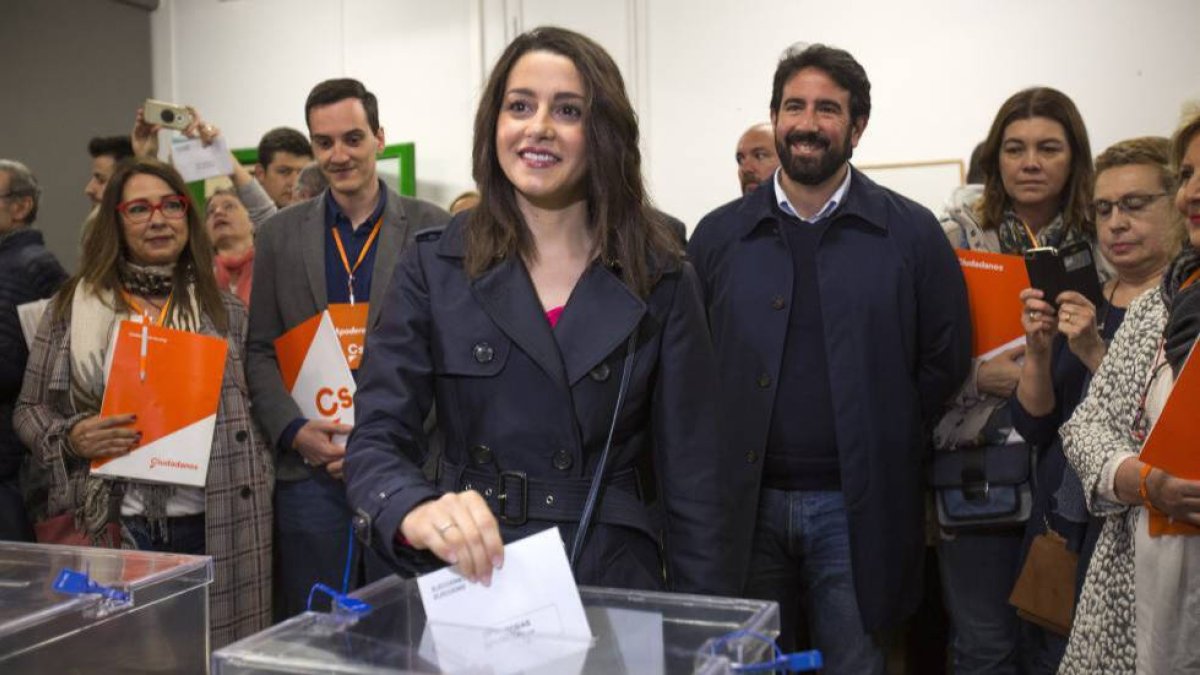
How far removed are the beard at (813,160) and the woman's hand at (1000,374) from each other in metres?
0.66

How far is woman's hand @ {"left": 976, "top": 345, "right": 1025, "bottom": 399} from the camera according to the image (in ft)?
9.83

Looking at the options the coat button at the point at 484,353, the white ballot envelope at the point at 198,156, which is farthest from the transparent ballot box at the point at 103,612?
the white ballot envelope at the point at 198,156

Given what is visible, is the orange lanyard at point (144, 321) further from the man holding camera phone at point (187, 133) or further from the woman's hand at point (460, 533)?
the woman's hand at point (460, 533)

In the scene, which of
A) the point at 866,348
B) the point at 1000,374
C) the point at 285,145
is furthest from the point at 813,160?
the point at 285,145

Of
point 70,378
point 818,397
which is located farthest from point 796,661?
point 70,378

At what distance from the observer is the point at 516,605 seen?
1.20m

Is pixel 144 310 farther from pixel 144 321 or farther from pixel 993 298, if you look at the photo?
pixel 993 298

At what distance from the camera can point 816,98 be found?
3.04 metres

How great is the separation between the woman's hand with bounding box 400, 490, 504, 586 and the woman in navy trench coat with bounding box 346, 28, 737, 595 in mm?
326

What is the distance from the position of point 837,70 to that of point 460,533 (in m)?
2.19

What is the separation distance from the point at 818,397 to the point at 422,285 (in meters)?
1.35

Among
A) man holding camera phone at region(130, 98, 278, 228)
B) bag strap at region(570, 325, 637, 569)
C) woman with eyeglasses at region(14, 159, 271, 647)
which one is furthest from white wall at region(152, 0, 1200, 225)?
bag strap at region(570, 325, 637, 569)

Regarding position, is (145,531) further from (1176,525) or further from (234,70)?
(234,70)

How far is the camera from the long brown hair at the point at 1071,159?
3.11 meters
